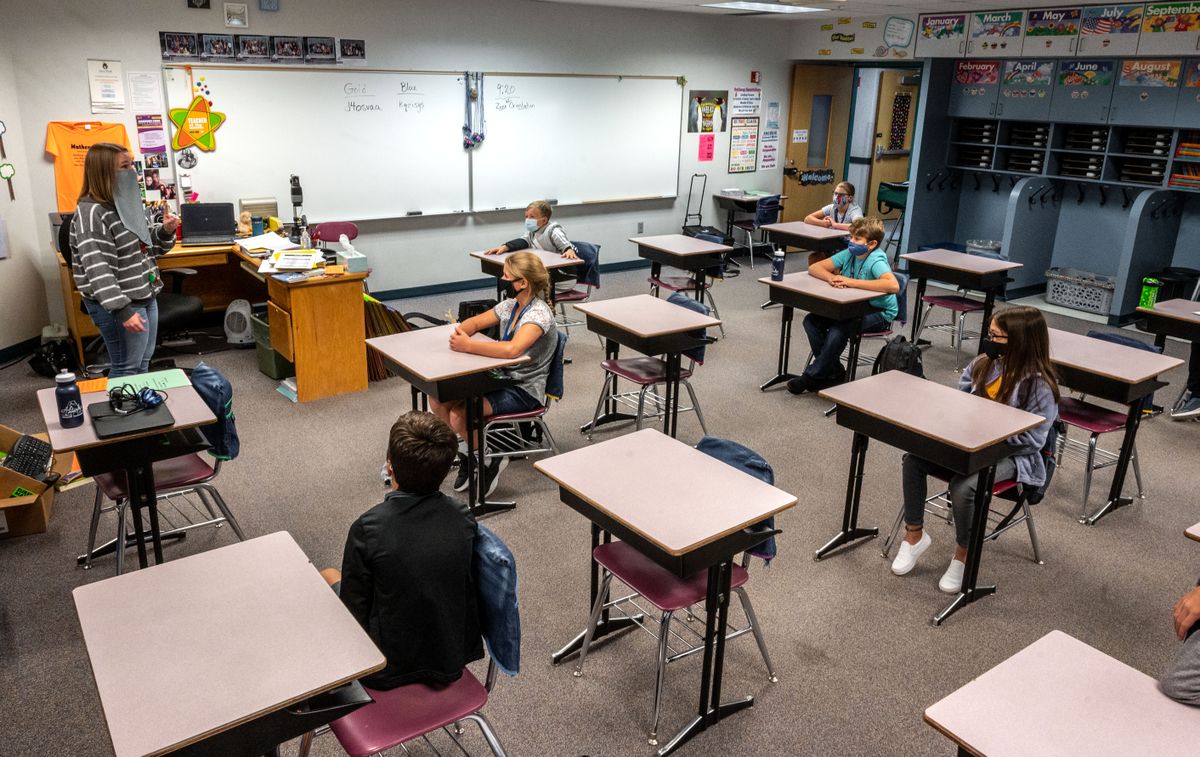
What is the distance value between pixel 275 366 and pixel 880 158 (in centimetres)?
884

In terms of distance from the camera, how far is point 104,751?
2.64 m

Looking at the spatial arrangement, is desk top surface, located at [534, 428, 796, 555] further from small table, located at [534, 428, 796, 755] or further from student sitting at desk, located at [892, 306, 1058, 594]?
student sitting at desk, located at [892, 306, 1058, 594]

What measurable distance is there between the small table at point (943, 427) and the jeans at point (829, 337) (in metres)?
1.86

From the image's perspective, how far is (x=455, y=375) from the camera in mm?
3758

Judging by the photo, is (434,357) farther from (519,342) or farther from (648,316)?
(648,316)

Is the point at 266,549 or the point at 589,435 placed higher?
the point at 266,549

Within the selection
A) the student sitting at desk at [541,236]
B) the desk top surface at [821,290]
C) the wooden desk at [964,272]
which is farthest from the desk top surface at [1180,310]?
the student sitting at desk at [541,236]

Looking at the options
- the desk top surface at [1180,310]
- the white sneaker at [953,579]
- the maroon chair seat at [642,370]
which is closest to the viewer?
the white sneaker at [953,579]

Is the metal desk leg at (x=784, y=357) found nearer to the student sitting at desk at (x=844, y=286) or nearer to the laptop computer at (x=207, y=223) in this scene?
the student sitting at desk at (x=844, y=286)

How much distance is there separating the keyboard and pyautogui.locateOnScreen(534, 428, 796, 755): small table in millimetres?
2462

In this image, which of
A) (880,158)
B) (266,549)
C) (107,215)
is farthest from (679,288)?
(880,158)

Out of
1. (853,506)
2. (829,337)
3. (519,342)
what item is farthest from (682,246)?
(853,506)

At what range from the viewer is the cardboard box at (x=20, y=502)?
375cm

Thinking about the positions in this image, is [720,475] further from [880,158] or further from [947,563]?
[880,158]
